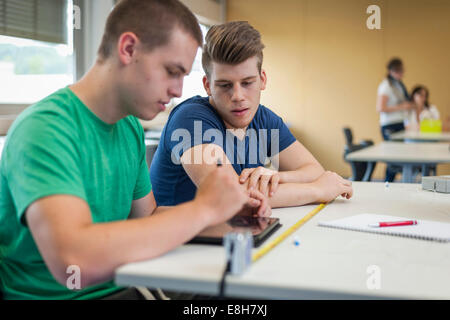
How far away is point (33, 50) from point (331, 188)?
2568 millimetres

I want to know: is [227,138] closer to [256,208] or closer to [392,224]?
[256,208]

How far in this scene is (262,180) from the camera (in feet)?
4.84

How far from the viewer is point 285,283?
768 mm

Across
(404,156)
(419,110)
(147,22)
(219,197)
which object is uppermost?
(147,22)

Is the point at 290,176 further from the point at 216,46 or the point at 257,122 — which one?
the point at 216,46

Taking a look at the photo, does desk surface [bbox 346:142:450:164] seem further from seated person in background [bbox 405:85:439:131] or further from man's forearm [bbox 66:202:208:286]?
seated person in background [bbox 405:85:439:131]

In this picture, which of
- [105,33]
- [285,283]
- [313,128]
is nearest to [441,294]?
[285,283]

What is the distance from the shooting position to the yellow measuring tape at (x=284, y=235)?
910mm

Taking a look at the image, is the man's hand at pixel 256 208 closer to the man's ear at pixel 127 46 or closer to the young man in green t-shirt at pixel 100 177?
the young man in green t-shirt at pixel 100 177

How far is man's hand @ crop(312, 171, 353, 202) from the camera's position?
1.55 metres

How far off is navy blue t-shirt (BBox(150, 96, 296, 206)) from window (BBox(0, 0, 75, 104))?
1734mm

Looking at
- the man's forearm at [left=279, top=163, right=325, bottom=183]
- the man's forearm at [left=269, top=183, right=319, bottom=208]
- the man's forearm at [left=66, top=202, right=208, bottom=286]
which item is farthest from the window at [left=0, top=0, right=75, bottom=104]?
the man's forearm at [left=66, top=202, right=208, bottom=286]

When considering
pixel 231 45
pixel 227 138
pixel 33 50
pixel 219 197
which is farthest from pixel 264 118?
pixel 33 50

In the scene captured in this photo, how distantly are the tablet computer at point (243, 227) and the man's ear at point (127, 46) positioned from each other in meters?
0.43
